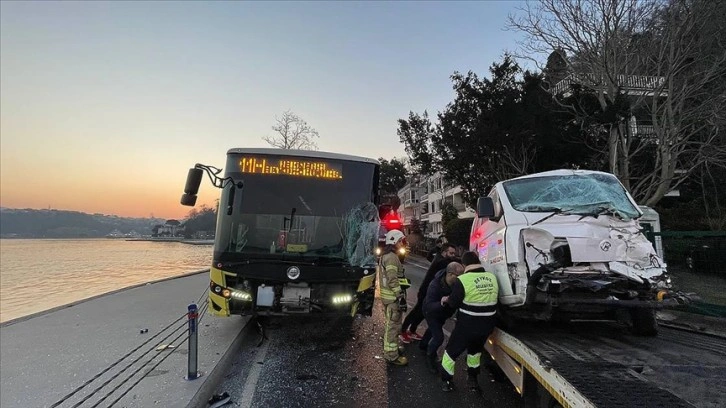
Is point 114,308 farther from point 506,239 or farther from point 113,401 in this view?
point 506,239

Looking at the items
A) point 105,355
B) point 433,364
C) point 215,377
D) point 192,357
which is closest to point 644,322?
point 433,364

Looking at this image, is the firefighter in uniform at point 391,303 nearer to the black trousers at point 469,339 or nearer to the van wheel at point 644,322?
the black trousers at point 469,339

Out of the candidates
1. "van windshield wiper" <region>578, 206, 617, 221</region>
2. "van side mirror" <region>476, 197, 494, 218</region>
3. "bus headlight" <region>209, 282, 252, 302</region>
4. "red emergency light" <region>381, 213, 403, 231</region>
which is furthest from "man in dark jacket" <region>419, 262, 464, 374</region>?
"bus headlight" <region>209, 282, 252, 302</region>

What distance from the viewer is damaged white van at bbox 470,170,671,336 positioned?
13.5 feet

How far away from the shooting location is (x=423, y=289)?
7.09 m

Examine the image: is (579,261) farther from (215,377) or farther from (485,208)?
(215,377)

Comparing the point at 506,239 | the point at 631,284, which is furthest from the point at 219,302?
the point at 631,284

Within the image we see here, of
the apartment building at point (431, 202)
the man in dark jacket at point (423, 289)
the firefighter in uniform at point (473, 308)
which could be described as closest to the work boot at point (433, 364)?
the firefighter in uniform at point (473, 308)

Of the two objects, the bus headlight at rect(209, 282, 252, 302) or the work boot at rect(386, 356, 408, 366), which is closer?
the work boot at rect(386, 356, 408, 366)

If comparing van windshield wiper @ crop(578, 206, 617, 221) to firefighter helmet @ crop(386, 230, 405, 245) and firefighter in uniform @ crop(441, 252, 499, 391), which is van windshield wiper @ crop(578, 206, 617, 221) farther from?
firefighter helmet @ crop(386, 230, 405, 245)

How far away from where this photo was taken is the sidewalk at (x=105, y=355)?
4586 mm

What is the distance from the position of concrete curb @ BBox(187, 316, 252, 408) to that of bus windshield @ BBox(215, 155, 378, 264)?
1.41 m

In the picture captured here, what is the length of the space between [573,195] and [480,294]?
1.69 meters

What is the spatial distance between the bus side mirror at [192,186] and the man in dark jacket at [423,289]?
3945mm
